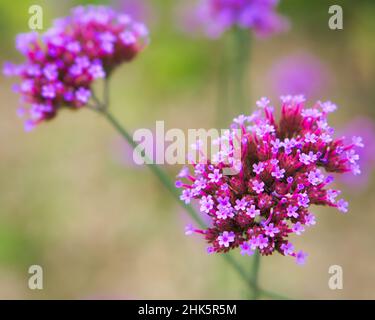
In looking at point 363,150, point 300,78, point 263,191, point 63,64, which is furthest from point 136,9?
point 263,191

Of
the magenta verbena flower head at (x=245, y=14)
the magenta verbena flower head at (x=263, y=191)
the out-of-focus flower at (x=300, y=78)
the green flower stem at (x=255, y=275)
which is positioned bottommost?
the green flower stem at (x=255, y=275)

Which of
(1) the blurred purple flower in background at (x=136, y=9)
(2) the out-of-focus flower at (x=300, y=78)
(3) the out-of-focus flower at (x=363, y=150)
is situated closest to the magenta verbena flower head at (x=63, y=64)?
(3) the out-of-focus flower at (x=363, y=150)

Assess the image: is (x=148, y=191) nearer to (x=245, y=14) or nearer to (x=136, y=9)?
(x=136, y=9)

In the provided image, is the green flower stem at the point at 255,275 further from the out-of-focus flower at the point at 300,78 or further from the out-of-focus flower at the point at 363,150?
the out-of-focus flower at the point at 300,78

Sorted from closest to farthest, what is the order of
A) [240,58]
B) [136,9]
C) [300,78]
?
[240,58], [300,78], [136,9]

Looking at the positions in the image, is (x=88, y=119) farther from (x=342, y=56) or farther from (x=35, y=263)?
(x=342, y=56)

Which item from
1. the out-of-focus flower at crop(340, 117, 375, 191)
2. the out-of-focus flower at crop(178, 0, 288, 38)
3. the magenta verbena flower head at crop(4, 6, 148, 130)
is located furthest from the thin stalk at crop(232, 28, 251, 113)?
the magenta verbena flower head at crop(4, 6, 148, 130)

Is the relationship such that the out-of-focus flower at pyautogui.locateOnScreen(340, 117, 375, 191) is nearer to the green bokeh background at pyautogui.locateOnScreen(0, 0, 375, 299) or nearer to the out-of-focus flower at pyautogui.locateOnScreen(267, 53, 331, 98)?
the out-of-focus flower at pyautogui.locateOnScreen(267, 53, 331, 98)
